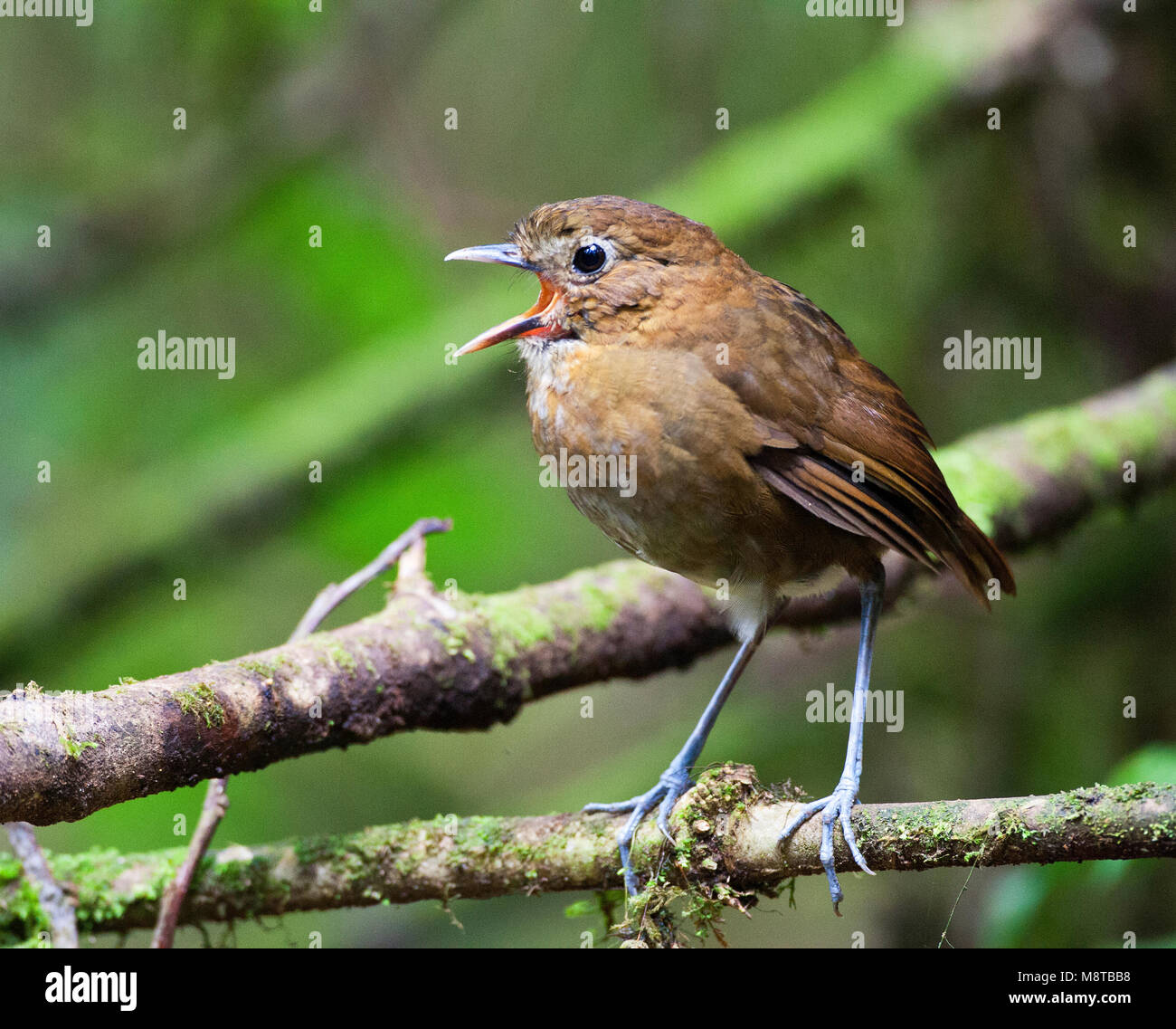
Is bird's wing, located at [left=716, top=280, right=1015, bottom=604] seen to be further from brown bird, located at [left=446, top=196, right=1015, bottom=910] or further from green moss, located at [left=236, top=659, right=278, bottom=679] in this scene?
green moss, located at [left=236, top=659, right=278, bottom=679]

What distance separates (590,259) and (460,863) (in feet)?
4.65

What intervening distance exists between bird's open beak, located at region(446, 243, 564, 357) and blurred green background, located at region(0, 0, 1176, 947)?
169 cm

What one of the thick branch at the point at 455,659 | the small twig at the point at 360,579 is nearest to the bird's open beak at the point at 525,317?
the small twig at the point at 360,579

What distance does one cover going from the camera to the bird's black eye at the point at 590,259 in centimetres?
286

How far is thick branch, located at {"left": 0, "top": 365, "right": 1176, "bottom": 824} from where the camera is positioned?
1944 mm

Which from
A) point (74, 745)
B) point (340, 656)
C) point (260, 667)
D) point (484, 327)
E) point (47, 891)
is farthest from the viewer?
point (484, 327)

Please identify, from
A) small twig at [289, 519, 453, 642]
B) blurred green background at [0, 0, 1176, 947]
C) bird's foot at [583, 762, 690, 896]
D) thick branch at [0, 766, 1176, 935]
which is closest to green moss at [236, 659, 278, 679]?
small twig at [289, 519, 453, 642]

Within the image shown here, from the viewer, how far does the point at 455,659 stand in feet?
9.37

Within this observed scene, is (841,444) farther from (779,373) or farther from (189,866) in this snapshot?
A: (189,866)

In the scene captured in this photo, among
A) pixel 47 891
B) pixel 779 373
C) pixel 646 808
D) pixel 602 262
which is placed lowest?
pixel 47 891

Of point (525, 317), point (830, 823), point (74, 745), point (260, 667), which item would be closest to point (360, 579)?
point (260, 667)

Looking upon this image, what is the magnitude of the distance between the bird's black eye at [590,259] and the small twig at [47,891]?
173 cm
